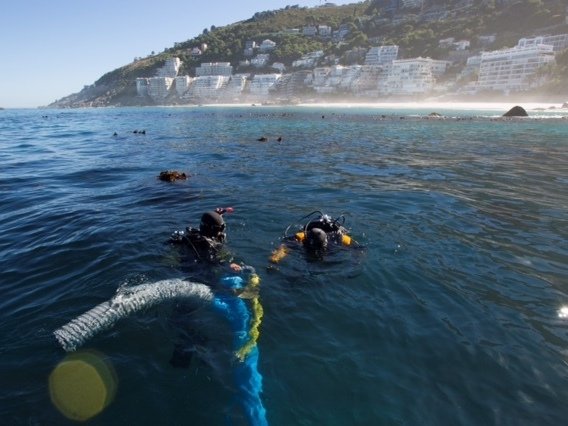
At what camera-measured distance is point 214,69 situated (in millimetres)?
180750

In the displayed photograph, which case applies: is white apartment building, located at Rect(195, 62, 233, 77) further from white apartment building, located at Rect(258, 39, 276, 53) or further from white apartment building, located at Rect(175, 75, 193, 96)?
white apartment building, located at Rect(258, 39, 276, 53)

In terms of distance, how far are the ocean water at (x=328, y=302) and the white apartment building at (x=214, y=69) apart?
178 meters

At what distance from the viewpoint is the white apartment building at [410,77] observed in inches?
4289

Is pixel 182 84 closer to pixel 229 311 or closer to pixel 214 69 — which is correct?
pixel 214 69

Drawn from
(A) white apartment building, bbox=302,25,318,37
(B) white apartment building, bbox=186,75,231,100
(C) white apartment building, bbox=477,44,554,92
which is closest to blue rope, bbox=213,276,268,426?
(C) white apartment building, bbox=477,44,554,92

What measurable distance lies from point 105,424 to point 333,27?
717ft

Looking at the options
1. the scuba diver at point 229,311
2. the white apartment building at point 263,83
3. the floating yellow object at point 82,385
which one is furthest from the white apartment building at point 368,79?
the floating yellow object at point 82,385

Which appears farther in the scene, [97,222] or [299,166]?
[299,166]

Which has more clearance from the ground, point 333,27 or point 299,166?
point 333,27

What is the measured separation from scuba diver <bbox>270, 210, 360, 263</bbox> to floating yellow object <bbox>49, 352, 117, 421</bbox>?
3.61 meters

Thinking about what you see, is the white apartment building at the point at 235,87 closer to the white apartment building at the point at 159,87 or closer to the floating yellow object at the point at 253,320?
the white apartment building at the point at 159,87

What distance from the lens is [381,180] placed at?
50.8 feet

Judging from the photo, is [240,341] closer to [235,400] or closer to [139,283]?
[235,400]

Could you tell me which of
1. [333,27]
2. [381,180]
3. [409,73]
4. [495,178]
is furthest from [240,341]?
[333,27]
